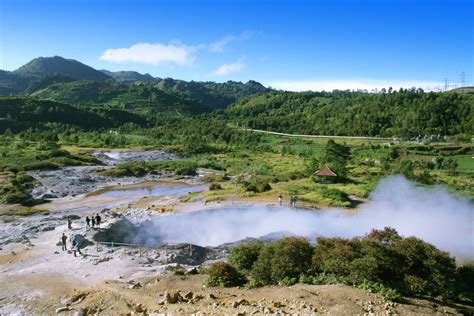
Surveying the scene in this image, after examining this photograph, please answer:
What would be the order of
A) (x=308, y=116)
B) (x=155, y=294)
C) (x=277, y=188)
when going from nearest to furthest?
(x=155, y=294)
(x=277, y=188)
(x=308, y=116)

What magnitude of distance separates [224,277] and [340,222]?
1848cm

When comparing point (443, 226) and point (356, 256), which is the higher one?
point (356, 256)

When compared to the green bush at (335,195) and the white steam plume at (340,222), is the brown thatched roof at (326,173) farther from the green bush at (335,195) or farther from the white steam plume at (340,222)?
the white steam plume at (340,222)

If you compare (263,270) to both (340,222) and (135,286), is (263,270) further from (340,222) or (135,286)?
(340,222)

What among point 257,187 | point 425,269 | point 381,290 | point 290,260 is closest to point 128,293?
point 290,260

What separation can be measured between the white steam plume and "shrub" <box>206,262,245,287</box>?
12.0 m

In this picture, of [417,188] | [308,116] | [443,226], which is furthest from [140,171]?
[308,116]

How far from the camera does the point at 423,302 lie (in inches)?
610

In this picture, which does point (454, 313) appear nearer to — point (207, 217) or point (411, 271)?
point (411, 271)

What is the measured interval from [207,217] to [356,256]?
23.3 meters

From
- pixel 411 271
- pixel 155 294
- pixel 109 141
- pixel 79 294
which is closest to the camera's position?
pixel 411 271

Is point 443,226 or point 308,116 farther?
point 308,116

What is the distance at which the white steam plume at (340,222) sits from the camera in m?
31.1

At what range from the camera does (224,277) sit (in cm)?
1925
